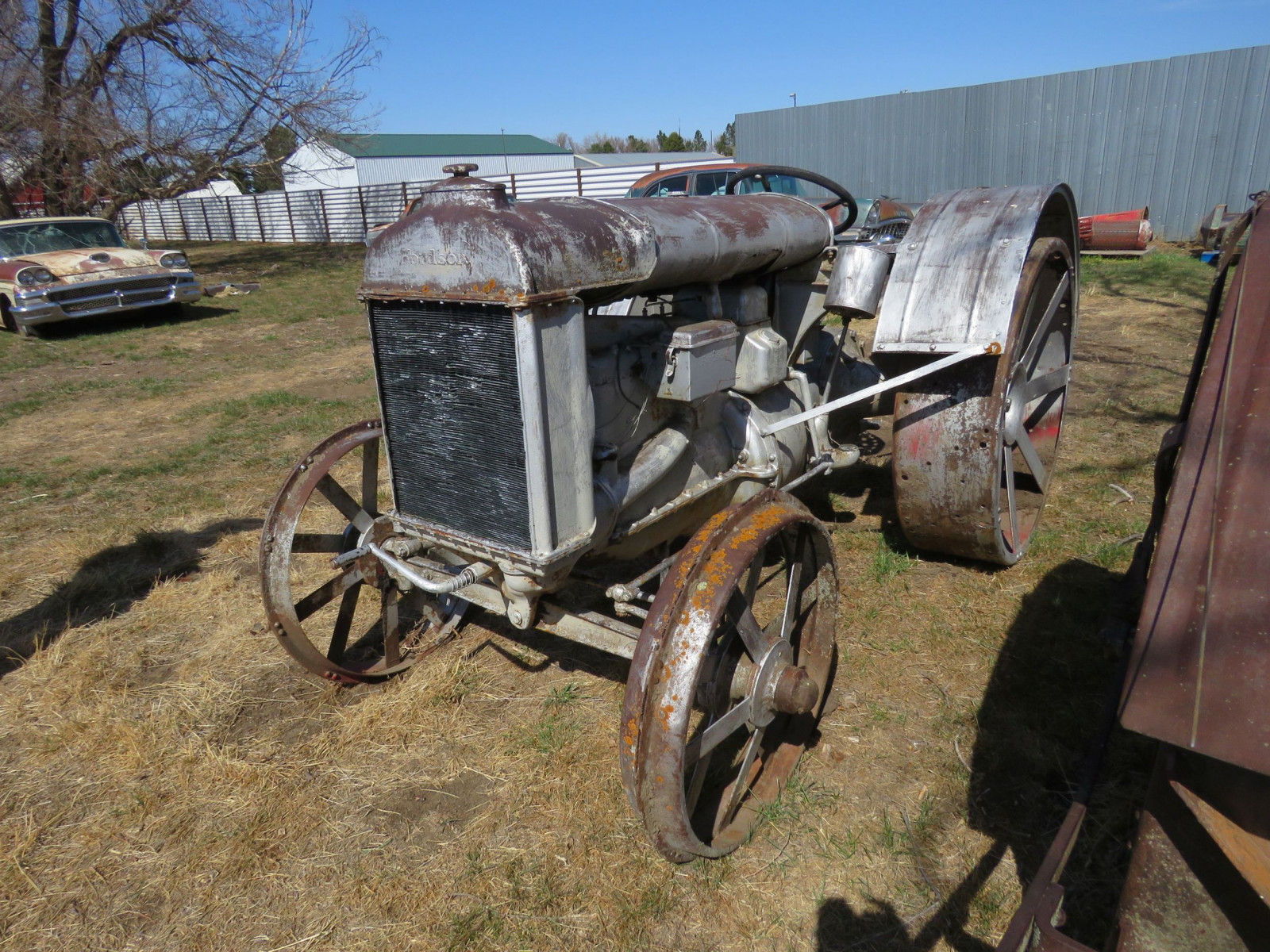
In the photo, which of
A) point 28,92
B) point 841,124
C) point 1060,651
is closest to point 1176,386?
point 1060,651

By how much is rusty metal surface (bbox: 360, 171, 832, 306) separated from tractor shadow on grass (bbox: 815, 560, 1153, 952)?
1655 millimetres

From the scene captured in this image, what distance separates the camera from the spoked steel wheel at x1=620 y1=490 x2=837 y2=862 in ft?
5.89

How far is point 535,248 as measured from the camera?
6.24 feet

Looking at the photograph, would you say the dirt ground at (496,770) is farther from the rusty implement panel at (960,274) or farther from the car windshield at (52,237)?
the car windshield at (52,237)

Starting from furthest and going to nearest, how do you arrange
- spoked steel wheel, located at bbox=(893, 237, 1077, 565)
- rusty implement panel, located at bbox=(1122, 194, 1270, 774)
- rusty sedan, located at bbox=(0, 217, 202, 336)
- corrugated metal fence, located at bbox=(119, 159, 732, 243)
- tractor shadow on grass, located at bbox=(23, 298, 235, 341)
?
corrugated metal fence, located at bbox=(119, 159, 732, 243), tractor shadow on grass, located at bbox=(23, 298, 235, 341), rusty sedan, located at bbox=(0, 217, 202, 336), spoked steel wheel, located at bbox=(893, 237, 1077, 565), rusty implement panel, located at bbox=(1122, 194, 1270, 774)

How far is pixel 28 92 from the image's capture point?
14.0 meters

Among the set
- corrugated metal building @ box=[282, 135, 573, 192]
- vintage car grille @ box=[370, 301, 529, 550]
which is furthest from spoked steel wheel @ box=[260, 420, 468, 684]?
corrugated metal building @ box=[282, 135, 573, 192]

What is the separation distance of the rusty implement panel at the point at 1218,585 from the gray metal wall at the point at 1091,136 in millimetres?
13199

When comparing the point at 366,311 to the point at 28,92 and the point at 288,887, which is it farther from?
the point at 28,92

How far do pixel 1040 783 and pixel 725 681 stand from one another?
963 mm

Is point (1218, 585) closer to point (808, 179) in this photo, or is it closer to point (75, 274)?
point (808, 179)

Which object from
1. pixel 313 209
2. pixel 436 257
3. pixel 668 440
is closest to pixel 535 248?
pixel 436 257

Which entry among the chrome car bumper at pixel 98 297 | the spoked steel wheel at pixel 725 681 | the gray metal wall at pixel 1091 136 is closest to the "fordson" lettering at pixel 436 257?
the spoked steel wheel at pixel 725 681

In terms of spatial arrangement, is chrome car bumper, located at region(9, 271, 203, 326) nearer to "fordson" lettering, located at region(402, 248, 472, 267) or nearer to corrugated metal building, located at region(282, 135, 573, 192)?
"fordson" lettering, located at region(402, 248, 472, 267)
